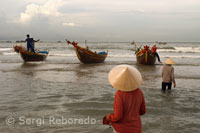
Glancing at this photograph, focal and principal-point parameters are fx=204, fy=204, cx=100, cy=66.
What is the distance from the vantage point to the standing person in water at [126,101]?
93.0 inches

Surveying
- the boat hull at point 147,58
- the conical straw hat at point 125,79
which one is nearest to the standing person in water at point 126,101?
the conical straw hat at point 125,79

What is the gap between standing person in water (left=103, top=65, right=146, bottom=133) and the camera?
2.36 metres


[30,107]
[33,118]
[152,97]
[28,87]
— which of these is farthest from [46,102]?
[152,97]

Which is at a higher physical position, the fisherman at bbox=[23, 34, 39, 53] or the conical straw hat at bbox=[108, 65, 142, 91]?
the fisherman at bbox=[23, 34, 39, 53]

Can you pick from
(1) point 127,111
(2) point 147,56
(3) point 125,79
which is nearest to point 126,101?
(1) point 127,111

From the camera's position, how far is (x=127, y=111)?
2441mm

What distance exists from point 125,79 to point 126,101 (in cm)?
26

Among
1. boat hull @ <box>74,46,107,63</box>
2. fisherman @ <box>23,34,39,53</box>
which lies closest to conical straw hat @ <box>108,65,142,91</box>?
boat hull @ <box>74,46,107,63</box>

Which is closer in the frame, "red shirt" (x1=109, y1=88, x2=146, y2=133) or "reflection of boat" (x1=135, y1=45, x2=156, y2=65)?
"red shirt" (x1=109, y1=88, x2=146, y2=133)

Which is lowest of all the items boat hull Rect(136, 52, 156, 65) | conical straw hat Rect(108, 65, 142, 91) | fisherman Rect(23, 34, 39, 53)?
boat hull Rect(136, 52, 156, 65)

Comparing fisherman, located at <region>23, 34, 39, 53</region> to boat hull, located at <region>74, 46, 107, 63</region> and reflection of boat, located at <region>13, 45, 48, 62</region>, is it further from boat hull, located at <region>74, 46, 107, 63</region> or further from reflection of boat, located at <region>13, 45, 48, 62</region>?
boat hull, located at <region>74, 46, 107, 63</region>

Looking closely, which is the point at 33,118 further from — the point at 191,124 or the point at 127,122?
the point at 191,124

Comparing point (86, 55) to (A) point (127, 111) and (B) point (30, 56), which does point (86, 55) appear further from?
(A) point (127, 111)

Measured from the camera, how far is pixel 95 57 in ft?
59.6
